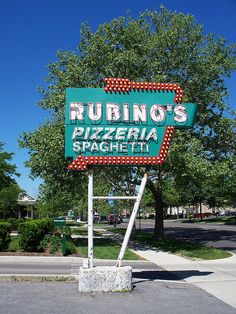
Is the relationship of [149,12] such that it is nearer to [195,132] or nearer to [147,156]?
[195,132]

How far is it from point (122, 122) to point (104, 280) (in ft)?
11.6

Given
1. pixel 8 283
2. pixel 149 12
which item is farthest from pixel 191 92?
pixel 8 283

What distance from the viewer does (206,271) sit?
13633mm

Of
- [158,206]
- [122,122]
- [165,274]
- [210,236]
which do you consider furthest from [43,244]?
[210,236]

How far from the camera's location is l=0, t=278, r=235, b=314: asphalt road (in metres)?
8.11

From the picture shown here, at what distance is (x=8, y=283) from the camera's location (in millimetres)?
10750

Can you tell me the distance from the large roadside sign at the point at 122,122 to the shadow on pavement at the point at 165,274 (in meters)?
3.41

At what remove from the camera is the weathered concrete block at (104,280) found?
9742 millimetres

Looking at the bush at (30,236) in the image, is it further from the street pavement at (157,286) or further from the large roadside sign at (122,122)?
the large roadside sign at (122,122)

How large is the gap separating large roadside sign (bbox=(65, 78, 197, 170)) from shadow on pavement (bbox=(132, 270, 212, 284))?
11.2 ft

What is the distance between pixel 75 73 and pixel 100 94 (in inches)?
435

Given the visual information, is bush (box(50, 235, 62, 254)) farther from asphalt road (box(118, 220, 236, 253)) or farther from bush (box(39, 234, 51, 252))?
asphalt road (box(118, 220, 236, 253))

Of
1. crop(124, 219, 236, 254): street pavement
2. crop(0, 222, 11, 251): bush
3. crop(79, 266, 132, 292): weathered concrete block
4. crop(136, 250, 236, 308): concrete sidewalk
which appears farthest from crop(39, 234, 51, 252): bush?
crop(79, 266, 132, 292): weathered concrete block

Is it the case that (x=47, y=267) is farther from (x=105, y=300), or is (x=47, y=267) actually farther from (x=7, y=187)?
(x=7, y=187)
